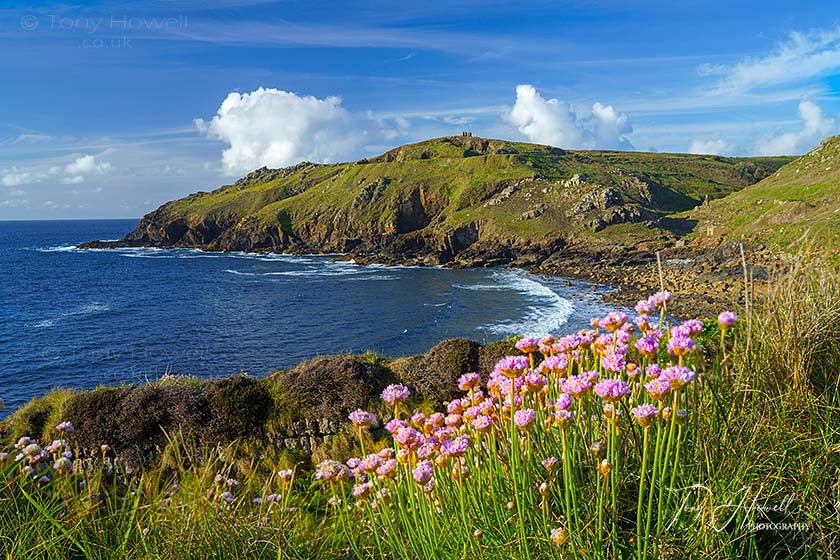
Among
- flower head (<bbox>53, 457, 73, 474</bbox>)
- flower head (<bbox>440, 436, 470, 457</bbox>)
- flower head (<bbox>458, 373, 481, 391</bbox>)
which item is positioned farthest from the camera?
flower head (<bbox>53, 457, 73, 474</bbox>)

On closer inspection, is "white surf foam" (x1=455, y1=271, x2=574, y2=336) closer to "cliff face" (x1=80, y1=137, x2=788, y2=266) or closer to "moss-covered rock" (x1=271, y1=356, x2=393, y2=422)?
"cliff face" (x1=80, y1=137, x2=788, y2=266)

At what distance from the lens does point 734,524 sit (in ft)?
8.42

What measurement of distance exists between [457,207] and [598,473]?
97.8m

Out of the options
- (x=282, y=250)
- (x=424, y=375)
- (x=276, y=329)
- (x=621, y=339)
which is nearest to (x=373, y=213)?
(x=282, y=250)

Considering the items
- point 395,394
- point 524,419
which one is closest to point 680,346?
point 524,419

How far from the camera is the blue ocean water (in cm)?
3409

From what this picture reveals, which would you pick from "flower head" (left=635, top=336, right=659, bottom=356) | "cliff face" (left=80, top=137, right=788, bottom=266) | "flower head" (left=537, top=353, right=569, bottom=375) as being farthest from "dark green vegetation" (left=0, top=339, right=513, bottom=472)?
"cliff face" (left=80, top=137, right=788, bottom=266)

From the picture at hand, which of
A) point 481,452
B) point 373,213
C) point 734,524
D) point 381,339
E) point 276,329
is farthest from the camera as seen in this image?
point 373,213

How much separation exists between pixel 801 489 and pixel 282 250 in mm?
104772

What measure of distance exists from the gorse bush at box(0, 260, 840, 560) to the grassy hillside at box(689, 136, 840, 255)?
44816 mm

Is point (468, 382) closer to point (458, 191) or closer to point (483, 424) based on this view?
point (483, 424)

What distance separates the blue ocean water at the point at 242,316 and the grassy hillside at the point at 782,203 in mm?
19768

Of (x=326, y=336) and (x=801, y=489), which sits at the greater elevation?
(x=801, y=489)

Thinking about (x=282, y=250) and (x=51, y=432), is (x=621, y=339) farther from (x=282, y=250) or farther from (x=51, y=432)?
(x=282, y=250)
